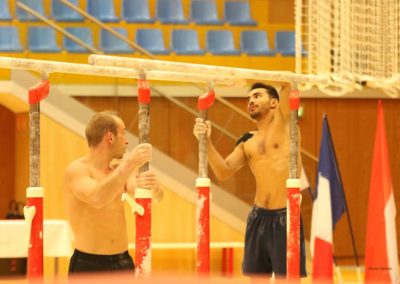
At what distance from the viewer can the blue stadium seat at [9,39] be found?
32.0 feet

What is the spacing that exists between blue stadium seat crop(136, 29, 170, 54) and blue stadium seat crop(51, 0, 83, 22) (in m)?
1.32

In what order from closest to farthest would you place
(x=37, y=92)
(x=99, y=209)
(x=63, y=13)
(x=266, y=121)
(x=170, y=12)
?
(x=37, y=92), (x=99, y=209), (x=266, y=121), (x=63, y=13), (x=170, y=12)

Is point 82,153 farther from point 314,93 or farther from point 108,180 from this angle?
point 108,180

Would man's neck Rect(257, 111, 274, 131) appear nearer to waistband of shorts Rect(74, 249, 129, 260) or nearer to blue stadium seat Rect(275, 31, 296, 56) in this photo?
waistband of shorts Rect(74, 249, 129, 260)

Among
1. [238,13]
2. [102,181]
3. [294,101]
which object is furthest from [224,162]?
[238,13]

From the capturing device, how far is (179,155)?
30.3ft

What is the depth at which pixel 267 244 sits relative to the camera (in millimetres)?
6043

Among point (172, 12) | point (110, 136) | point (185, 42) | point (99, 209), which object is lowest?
point (99, 209)

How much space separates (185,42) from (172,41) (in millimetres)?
183

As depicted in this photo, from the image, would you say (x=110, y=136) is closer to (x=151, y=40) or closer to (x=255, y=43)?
(x=151, y=40)

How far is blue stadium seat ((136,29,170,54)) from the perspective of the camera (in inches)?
446

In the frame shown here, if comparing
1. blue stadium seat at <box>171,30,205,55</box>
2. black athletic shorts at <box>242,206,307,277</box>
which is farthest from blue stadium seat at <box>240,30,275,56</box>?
black athletic shorts at <box>242,206,307,277</box>

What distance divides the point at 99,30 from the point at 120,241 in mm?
5334

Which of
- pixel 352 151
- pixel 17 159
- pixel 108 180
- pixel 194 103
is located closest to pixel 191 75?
pixel 108 180
